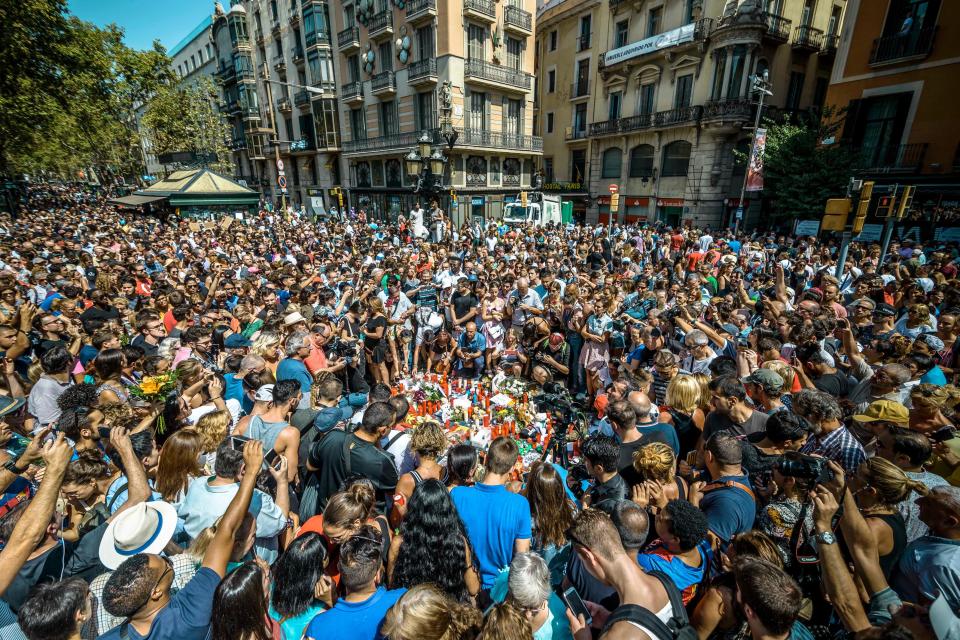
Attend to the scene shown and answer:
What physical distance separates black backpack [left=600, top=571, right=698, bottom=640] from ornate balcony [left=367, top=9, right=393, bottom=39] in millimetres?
31403

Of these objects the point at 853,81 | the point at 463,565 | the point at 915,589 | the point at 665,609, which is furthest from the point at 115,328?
the point at 853,81

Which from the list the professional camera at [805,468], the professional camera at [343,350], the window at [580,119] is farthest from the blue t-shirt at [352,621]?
the window at [580,119]

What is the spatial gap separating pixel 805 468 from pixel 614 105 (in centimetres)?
2902

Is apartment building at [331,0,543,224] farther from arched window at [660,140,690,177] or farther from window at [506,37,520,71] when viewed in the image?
arched window at [660,140,690,177]

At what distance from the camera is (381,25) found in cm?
2588

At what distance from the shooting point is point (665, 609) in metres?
1.91

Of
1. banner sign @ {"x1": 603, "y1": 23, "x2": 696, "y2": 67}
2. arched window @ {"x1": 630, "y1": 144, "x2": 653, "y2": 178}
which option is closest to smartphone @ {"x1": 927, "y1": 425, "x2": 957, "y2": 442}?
arched window @ {"x1": 630, "y1": 144, "x2": 653, "y2": 178}

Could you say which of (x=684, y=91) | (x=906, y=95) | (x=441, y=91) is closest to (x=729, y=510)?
(x=906, y=95)

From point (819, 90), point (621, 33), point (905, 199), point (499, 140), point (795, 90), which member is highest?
point (621, 33)

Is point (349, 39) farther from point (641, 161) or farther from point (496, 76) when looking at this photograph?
point (641, 161)

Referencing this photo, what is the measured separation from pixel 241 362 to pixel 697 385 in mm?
4934

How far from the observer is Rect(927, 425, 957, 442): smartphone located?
3027 mm

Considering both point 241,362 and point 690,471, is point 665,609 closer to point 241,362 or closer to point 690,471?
point 690,471

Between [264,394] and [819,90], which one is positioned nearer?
[264,394]
